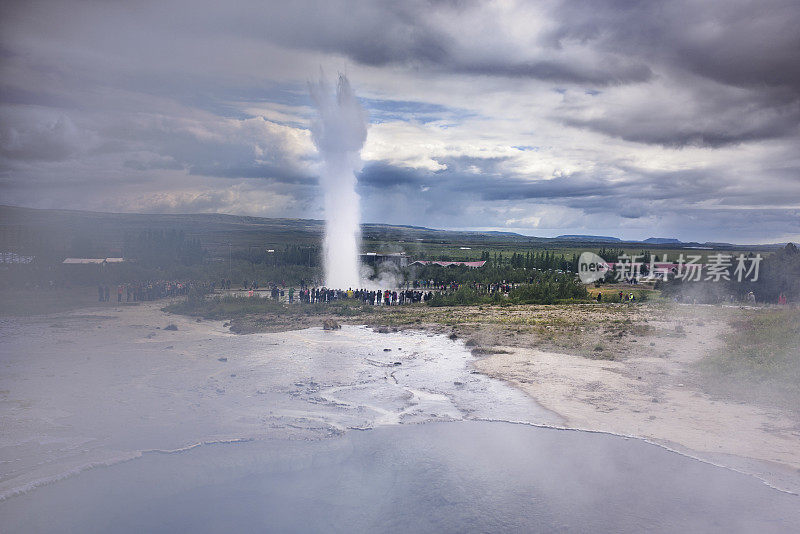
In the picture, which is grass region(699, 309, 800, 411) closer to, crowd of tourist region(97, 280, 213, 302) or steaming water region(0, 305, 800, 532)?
steaming water region(0, 305, 800, 532)

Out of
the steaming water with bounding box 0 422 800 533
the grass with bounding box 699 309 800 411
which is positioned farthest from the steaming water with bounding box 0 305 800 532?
the grass with bounding box 699 309 800 411

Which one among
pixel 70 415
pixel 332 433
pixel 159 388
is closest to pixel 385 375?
pixel 332 433

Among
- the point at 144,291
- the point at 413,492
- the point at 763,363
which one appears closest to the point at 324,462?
the point at 413,492

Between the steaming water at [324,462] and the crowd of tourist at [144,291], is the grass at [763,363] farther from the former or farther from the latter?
the crowd of tourist at [144,291]

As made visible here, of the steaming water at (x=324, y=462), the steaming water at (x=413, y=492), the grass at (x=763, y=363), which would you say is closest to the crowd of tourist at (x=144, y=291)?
the steaming water at (x=324, y=462)

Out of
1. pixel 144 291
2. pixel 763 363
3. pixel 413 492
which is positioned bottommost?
pixel 413 492

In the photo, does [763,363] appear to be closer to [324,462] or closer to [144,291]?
[324,462]

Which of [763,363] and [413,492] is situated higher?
[763,363]
